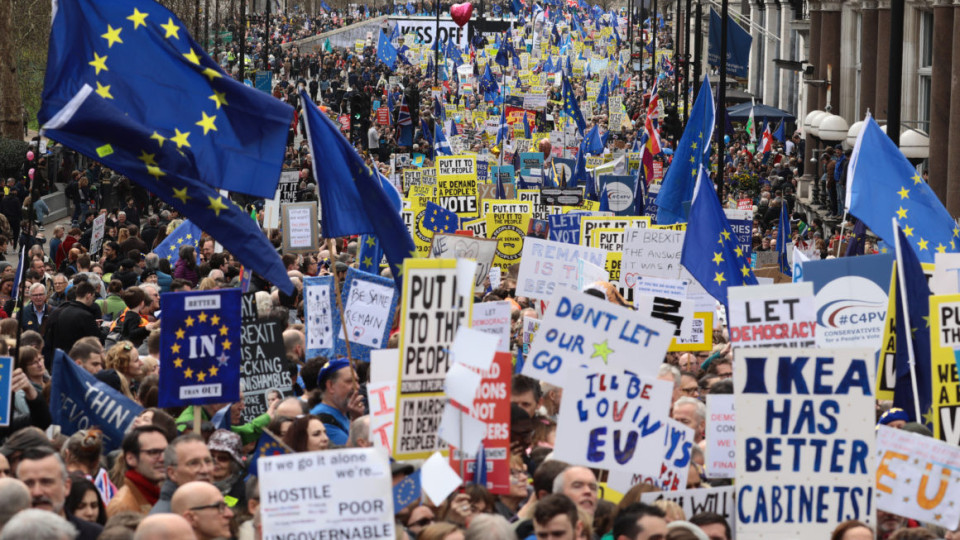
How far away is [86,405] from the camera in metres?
10.0

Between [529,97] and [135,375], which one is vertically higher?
[529,97]

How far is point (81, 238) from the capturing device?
25.1 m

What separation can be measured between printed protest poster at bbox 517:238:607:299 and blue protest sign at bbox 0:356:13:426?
6182 mm

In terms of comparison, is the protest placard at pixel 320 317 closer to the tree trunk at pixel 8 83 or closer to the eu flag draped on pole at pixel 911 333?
the eu flag draped on pole at pixel 911 333

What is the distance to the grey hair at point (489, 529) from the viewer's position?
6949 mm

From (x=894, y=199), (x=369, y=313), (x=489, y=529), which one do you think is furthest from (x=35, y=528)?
(x=894, y=199)

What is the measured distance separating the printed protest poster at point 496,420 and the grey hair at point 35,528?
8.93 feet

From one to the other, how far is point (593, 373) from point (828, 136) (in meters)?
23.4

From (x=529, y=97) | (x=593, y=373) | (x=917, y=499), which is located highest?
(x=529, y=97)

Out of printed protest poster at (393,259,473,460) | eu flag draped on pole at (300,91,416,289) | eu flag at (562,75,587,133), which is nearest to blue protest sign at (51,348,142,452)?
eu flag draped on pole at (300,91,416,289)

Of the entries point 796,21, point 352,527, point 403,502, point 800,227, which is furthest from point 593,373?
point 796,21

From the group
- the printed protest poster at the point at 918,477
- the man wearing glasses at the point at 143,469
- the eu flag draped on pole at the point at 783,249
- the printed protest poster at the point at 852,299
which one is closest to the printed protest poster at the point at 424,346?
the man wearing glasses at the point at 143,469

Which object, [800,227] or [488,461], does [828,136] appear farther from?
[488,461]

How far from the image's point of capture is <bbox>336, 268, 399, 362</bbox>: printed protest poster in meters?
12.9
